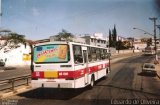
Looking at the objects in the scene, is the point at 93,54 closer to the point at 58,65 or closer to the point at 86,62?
the point at 86,62

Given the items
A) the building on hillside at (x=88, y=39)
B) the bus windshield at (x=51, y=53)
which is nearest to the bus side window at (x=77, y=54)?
the bus windshield at (x=51, y=53)

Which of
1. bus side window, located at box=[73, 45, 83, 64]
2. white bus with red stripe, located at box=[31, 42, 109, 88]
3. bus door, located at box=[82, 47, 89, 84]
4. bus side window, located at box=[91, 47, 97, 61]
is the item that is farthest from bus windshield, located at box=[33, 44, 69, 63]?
bus side window, located at box=[91, 47, 97, 61]

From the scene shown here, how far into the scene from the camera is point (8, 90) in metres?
18.1

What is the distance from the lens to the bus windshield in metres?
15.6

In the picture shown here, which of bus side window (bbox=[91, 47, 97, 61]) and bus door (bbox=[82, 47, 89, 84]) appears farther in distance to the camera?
bus side window (bbox=[91, 47, 97, 61])

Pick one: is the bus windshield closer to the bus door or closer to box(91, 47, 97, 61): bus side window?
the bus door

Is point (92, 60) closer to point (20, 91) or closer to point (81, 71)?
point (81, 71)

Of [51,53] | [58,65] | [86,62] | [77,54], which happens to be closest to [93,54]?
[86,62]

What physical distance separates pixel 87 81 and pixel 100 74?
5.53 meters

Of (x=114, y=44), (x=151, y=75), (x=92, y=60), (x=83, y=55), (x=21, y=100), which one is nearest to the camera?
(x=21, y=100)

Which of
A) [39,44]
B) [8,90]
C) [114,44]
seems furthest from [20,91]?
[114,44]

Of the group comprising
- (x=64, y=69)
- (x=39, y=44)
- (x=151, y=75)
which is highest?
(x=39, y=44)

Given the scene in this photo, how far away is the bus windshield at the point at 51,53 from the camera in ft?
51.0

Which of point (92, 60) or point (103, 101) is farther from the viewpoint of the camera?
point (92, 60)
